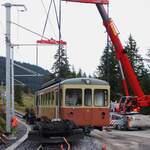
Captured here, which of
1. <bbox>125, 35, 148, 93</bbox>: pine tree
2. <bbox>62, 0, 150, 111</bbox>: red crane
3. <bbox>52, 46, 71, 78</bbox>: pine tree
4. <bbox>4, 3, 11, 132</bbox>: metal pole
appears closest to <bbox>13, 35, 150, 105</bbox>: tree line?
<bbox>125, 35, 148, 93</bbox>: pine tree

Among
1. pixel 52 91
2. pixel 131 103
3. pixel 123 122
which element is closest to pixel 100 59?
pixel 123 122

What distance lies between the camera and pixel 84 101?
1079 inches

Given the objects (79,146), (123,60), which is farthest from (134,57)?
(79,146)

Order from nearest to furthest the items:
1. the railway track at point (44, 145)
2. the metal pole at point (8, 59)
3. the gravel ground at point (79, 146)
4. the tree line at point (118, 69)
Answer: the gravel ground at point (79, 146) → the railway track at point (44, 145) → the metal pole at point (8, 59) → the tree line at point (118, 69)

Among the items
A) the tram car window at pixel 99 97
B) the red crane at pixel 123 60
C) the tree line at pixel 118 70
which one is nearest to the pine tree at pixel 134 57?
the tree line at pixel 118 70

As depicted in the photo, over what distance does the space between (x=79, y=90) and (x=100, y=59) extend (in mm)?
58779

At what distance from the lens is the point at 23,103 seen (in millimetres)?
89062

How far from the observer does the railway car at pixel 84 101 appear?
26.9 metres

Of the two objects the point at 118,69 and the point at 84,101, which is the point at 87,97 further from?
the point at 118,69

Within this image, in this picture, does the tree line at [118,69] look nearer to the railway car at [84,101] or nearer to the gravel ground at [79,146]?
the railway car at [84,101]

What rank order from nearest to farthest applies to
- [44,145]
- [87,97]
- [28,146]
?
[28,146] < [44,145] < [87,97]

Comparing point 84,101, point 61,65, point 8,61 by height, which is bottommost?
point 84,101

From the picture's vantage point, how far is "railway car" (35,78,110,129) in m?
26.9

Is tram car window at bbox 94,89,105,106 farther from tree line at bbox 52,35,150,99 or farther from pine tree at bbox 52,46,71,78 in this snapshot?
tree line at bbox 52,35,150,99
